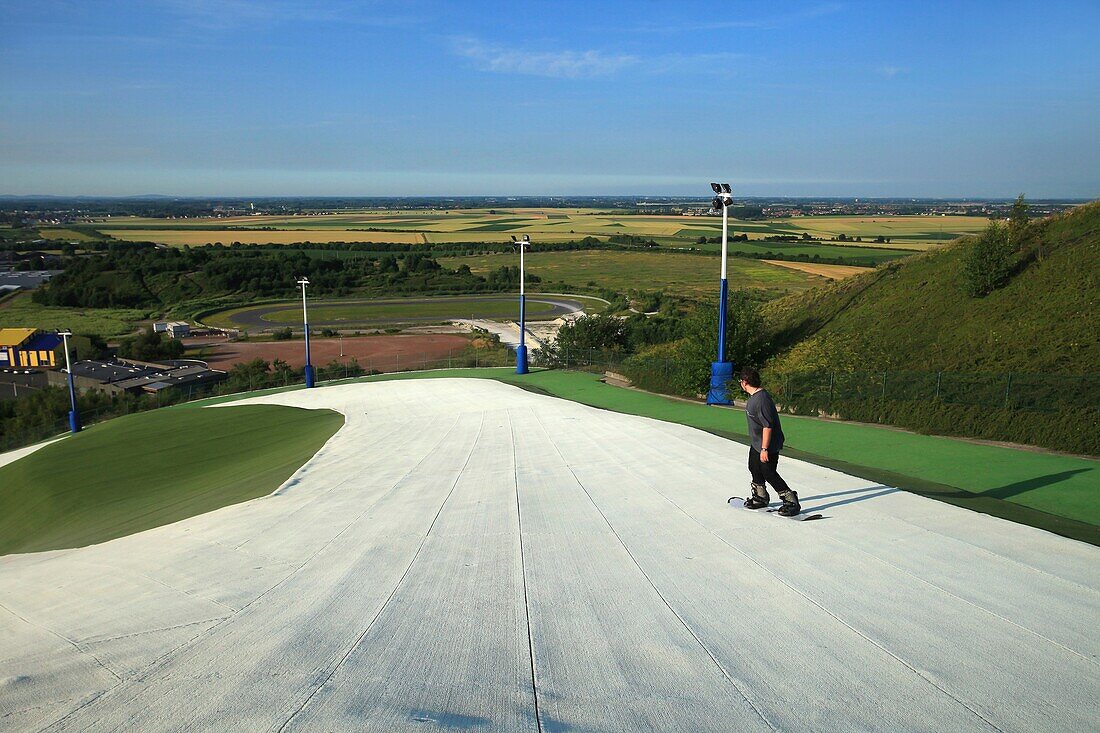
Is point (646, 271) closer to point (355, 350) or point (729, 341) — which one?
point (355, 350)

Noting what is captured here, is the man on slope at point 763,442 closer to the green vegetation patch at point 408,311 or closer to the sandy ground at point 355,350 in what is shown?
the sandy ground at point 355,350

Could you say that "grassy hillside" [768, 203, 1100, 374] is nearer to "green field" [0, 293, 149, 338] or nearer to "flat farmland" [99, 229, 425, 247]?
"green field" [0, 293, 149, 338]

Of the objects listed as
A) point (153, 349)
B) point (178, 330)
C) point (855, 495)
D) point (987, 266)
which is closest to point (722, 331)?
point (855, 495)

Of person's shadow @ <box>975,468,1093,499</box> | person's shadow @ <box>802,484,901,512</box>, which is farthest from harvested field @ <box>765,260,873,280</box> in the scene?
person's shadow @ <box>802,484,901,512</box>

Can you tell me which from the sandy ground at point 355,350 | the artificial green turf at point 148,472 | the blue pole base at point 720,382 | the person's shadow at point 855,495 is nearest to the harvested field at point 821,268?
the sandy ground at point 355,350

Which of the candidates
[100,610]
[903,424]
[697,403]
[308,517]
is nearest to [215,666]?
[100,610]
